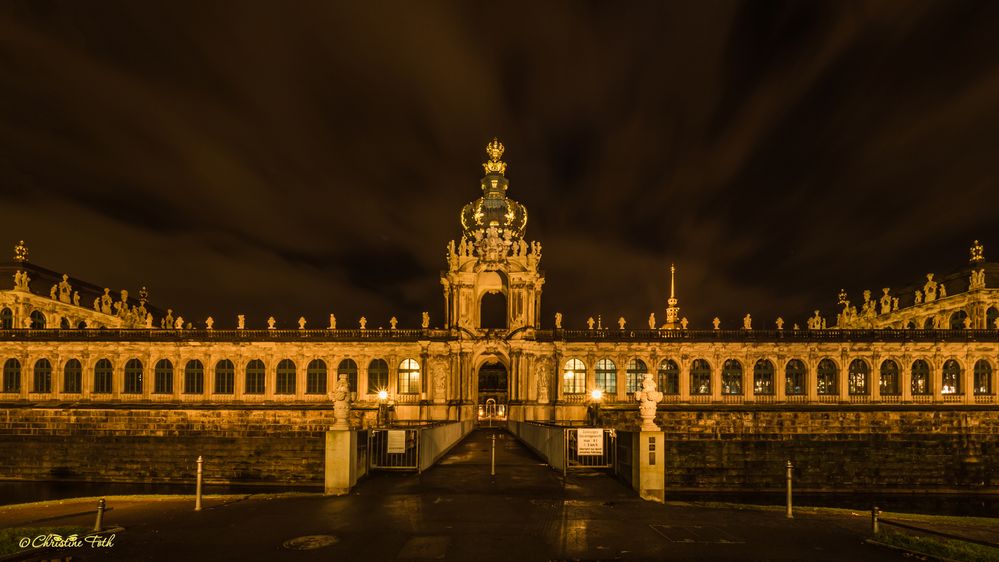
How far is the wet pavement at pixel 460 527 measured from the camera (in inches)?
568

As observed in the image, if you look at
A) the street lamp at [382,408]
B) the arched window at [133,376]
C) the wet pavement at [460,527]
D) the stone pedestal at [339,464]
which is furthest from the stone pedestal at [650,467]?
the arched window at [133,376]

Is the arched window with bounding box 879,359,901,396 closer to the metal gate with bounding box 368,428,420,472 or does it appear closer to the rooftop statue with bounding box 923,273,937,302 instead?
the rooftop statue with bounding box 923,273,937,302

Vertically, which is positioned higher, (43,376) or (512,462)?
(43,376)

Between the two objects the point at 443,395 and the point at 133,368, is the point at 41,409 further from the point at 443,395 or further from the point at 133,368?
the point at 443,395

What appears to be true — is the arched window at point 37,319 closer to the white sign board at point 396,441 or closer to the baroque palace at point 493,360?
the baroque palace at point 493,360

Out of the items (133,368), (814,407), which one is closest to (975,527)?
(814,407)

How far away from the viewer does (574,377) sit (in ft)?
194

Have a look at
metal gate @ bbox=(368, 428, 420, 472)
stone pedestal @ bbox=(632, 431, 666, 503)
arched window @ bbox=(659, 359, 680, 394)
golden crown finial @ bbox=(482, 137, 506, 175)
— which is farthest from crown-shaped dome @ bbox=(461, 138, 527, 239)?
stone pedestal @ bbox=(632, 431, 666, 503)

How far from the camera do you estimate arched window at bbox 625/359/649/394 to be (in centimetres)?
5953

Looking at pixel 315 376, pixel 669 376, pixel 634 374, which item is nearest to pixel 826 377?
pixel 669 376

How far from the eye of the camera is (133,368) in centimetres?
6178

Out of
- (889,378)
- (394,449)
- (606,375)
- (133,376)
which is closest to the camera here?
(394,449)

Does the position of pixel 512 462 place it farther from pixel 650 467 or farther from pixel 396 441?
pixel 650 467

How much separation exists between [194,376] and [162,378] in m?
2.74
